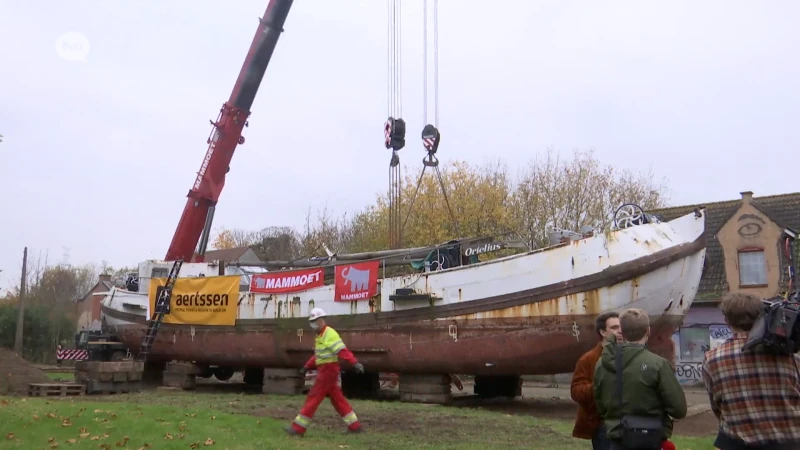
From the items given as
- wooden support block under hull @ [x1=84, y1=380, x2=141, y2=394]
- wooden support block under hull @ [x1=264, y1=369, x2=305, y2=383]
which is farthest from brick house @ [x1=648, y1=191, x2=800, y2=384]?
wooden support block under hull @ [x1=84, y1=380, x2=141, y2=394]

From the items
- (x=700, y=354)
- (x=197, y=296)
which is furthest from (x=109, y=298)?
(x=700, y=354)

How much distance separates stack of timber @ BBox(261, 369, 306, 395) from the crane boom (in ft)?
16.5

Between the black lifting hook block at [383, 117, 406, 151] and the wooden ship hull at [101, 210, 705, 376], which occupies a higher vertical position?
the black lifting hook block at [383, 117, 406, 151]

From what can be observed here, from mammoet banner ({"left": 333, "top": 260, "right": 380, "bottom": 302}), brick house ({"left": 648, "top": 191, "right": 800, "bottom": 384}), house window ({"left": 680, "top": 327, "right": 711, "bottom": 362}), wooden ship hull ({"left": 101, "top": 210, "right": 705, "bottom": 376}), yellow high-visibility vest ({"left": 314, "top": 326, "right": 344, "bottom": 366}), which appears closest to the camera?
yellow high-visibility vest ({"left": 314, "top": 326, "right": 344, "bottom": 366})

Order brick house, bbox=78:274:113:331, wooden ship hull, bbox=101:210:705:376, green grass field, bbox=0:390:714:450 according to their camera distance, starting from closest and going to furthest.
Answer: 1. green grass field, bbox=0:390:714:450
2. wooden ship hull, bbox=101:210:705:376
3. brick house, bbox=78:274:113:331

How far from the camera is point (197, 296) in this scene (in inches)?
669

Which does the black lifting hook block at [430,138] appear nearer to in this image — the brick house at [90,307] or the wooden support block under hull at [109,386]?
the wooden support block under hull at [109,386]

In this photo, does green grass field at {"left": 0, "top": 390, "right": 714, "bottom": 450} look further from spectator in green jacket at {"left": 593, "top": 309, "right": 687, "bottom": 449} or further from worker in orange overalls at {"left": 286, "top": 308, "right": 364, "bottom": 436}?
spectator in green jacket at {"left": 593, "top": 309, "right": 687, "bottom": 449}

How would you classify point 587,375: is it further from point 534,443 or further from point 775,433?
point 534,443

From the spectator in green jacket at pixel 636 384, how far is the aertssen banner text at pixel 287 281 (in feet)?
36.7

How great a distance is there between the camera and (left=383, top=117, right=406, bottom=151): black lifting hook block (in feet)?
51.2

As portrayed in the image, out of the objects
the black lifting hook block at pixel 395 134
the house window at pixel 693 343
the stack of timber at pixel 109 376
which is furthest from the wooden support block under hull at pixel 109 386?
the house window at pixel 693 343

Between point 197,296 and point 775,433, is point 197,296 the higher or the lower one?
the higher one

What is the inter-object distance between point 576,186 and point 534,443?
871 inches
